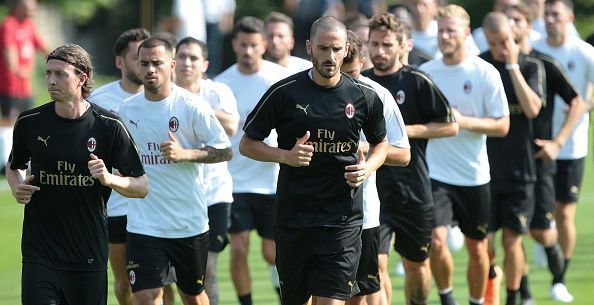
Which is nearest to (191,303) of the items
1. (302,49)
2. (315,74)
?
(315,74)

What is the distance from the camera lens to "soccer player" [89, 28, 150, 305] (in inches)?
398

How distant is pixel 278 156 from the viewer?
26.5 feet

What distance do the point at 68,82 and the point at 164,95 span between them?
140 cm

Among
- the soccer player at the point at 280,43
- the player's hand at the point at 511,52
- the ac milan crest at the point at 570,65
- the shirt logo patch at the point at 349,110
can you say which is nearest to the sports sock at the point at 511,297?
the player's hand at the point at 511,52

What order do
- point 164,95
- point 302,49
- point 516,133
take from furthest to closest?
point 302,49 → point 516,133 → point 164,95

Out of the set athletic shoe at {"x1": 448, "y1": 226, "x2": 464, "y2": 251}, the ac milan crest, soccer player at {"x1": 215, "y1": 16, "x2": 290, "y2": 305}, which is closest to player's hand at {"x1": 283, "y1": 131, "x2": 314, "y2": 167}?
soccer player at {"x1": 215, "y1": 16, "x2": 290, "y2": 305}

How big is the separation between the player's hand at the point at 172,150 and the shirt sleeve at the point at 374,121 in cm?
129

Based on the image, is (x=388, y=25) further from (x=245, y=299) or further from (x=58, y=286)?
(x=58, y=286)

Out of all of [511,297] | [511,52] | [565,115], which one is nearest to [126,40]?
[511,52]

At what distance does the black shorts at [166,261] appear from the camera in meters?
8.96

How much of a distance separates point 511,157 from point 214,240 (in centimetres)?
287

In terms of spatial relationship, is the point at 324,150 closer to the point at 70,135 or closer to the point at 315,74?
the point at 315,74

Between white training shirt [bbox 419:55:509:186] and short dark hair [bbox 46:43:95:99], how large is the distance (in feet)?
12.8

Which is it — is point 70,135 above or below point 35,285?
above
